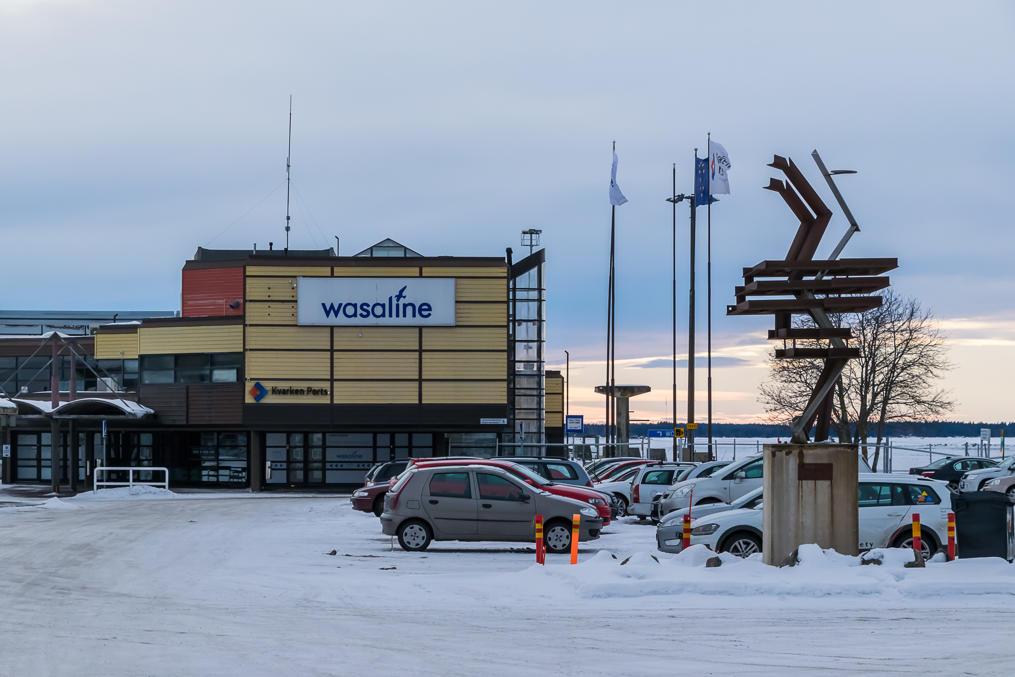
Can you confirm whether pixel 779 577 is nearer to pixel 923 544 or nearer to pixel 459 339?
pixel 923 544

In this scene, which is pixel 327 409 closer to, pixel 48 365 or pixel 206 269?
pixel 206 269

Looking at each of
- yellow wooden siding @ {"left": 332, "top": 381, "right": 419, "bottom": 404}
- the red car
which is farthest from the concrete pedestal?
yellow wooden siding @ {"left": 332, "top": 381, "right": 419, "bottom": 404}

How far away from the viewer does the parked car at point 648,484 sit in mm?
28953

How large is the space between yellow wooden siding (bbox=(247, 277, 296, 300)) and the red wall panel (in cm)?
615

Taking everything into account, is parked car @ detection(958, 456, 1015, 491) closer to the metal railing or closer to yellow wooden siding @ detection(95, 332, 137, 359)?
the metal railing

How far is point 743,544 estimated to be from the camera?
18844 millimetres

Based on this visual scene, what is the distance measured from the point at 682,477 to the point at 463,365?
20.7 m

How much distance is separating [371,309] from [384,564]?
2851 centimetres

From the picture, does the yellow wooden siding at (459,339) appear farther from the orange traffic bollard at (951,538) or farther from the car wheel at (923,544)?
the orange traffic bollard at (951,538)

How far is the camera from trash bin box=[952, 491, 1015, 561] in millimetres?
17375

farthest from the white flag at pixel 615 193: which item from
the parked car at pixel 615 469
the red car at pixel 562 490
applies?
the red car at pixel 562 490

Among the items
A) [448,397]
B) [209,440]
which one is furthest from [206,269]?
[448,397]

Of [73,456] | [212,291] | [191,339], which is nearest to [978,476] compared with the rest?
[191,339]

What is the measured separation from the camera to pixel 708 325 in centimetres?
5344
